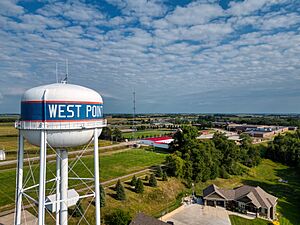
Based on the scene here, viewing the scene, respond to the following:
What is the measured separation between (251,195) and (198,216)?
8.45 metres

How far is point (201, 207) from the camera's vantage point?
113 feet

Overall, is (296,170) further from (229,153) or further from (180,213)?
(180,213)

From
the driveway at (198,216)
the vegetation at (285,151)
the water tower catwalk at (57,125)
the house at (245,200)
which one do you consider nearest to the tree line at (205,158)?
the house at (245,200)

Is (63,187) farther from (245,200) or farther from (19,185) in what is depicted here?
(245,200)

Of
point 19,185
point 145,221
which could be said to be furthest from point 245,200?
point 19,185

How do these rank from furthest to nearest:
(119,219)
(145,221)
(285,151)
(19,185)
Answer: (285,151), (119,219), (145,221), (19,185)

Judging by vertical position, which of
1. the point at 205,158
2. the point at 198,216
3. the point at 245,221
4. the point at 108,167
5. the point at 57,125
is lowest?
the point at 245,221

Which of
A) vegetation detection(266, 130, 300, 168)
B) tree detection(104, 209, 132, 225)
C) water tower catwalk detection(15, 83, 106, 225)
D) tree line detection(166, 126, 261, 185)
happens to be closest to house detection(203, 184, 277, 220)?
tree line detection(166, 126, 261, 185)

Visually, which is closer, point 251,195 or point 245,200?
point 245,200

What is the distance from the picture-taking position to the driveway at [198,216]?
96.9 ft

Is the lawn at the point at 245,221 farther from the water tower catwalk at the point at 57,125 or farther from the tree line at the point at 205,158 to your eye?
the water tower catwalk at the point at 57,125

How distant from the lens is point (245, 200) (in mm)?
34344

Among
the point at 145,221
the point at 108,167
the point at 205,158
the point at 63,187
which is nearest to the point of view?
the point at 63,187

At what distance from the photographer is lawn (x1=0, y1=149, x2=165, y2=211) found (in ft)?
111
